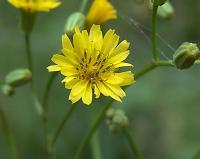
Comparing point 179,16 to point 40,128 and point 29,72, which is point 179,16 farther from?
point 29,72

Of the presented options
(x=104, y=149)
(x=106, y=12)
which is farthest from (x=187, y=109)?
(x=106, y=12)

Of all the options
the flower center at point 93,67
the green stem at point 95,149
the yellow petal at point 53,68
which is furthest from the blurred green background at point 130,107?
the yellow petal at point 53,68

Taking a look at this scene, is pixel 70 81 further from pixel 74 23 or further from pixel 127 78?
pixel 74 23

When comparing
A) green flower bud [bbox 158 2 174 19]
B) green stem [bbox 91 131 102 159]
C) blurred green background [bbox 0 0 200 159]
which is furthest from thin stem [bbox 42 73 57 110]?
blurred green background [bbox 0 0 200 159]

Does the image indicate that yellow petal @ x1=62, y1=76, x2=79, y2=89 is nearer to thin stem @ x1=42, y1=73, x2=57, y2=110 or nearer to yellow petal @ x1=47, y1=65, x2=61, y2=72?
yellow petal @ x1=47, y1=65, x2=61, y2=72

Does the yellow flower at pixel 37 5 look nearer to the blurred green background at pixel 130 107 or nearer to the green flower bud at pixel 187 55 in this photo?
the green flower bud at pixel 187 55

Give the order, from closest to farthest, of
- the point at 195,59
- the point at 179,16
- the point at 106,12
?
1. the point at 195,59
2. the point at 106,12
3. the point at 179,16
